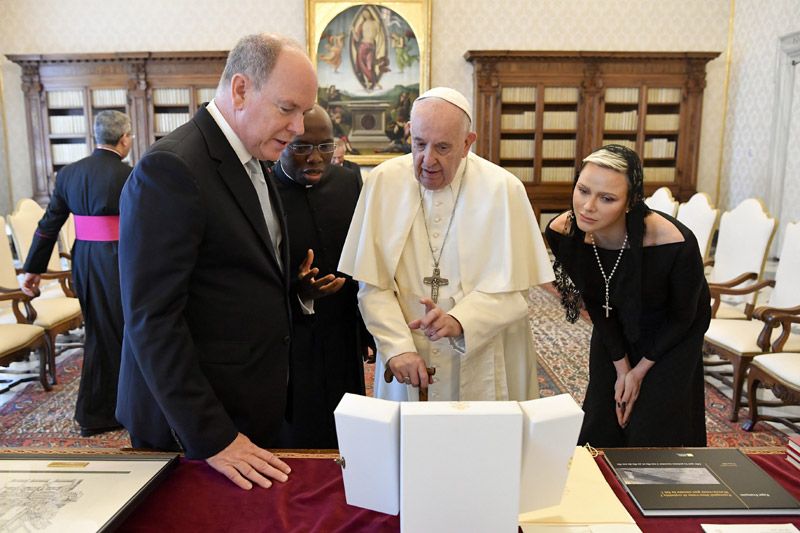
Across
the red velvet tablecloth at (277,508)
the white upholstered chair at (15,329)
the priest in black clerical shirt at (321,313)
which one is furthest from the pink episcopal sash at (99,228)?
the red velvet tablecloth at (277,508)

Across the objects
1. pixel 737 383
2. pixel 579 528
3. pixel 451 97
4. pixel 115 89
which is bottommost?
pixel 737 383

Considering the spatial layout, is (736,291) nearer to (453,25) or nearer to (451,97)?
(451,97)

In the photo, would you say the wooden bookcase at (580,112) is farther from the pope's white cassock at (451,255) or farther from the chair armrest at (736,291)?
the pope's white cassock at (451,255)

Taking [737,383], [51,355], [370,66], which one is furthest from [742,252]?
[370,66]

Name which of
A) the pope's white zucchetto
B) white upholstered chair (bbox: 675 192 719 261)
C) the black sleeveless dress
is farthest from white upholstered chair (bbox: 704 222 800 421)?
the pope's white zucchetto

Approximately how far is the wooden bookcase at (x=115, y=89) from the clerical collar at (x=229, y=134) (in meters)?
8.10

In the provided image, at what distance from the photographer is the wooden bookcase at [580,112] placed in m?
8.98

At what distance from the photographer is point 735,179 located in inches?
366

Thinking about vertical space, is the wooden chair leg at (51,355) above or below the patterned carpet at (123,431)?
above

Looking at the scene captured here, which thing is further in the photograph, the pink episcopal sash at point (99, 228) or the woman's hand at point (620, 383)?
the pink episcopal sash at point (99, 228)

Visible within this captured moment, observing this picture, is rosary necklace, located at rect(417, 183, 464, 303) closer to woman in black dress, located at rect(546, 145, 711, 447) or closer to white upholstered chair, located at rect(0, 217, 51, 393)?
woman in black dress, located at rect(546, 145, 711, 447)

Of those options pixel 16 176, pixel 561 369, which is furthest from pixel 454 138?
pixel 16 176

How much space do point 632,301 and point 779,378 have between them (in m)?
1.87

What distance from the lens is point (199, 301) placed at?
1517 mm
